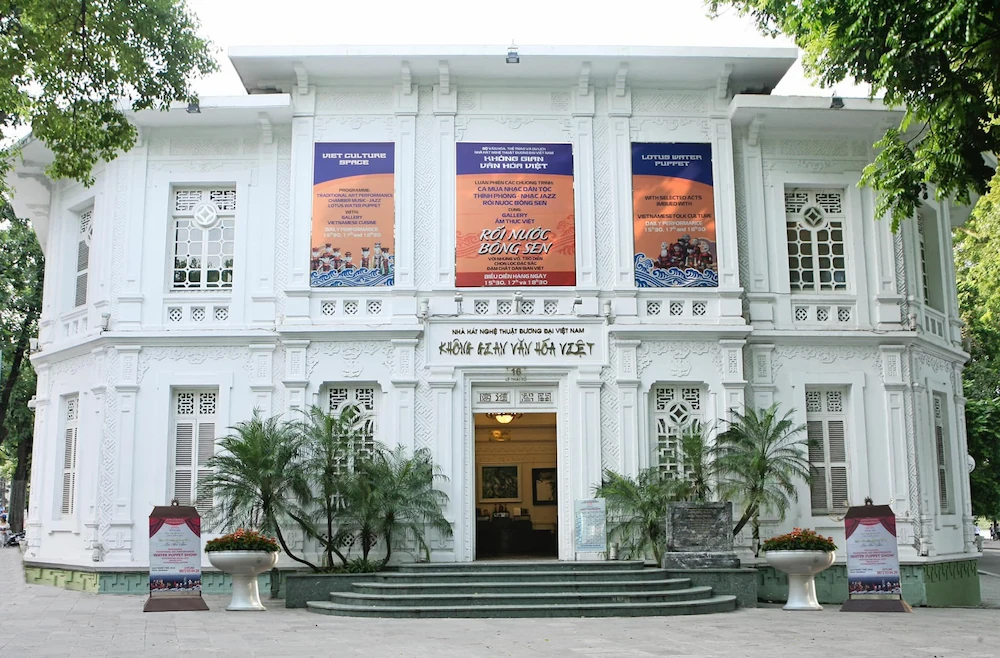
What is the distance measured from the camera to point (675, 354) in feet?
52.0

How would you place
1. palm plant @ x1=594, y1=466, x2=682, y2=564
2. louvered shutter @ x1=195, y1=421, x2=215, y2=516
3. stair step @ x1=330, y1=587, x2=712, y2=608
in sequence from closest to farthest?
stair step @ x1=330, y1=587, x2=712, y2=608
palm plant @ x1=594, y1=466, x2=682, y2=564
louvered shutter @ x1=195, y1=421, x2=215, y2=516

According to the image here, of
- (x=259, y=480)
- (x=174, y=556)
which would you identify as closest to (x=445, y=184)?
(x=259, y=480)

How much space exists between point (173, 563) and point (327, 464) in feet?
7.70

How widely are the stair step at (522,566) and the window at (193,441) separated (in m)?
3.59

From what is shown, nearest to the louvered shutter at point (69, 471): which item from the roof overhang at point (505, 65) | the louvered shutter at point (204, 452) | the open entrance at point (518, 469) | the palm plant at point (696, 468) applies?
the louvered shutter at point (204, 452)

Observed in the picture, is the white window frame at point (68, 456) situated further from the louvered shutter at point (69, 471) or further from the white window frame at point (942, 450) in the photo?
the white window frame at point (942, 450)

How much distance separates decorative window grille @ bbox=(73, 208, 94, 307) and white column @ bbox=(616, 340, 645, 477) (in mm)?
8892

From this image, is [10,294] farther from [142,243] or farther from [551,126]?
[551,126]

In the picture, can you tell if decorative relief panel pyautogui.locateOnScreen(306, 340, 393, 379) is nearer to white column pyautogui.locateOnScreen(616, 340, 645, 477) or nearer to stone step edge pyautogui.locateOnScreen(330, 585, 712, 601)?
white column pyautogui.locateOnScreen(616, 340, 645, 477)

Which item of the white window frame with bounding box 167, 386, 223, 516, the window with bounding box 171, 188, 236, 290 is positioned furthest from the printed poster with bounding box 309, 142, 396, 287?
the white window frame with bounding box 167, 386, 223, 516

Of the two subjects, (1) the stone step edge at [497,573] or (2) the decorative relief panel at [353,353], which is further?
(2) the decorative relief panel at [353,353]

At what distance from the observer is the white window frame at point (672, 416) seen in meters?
15.6

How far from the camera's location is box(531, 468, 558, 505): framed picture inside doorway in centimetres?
2106

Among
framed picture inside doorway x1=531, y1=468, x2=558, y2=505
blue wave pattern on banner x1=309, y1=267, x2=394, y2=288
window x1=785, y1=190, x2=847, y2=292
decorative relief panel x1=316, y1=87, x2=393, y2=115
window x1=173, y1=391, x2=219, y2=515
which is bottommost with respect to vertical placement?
framed picture inside doorway x1=531, y1=468, x2=558, y2=505
